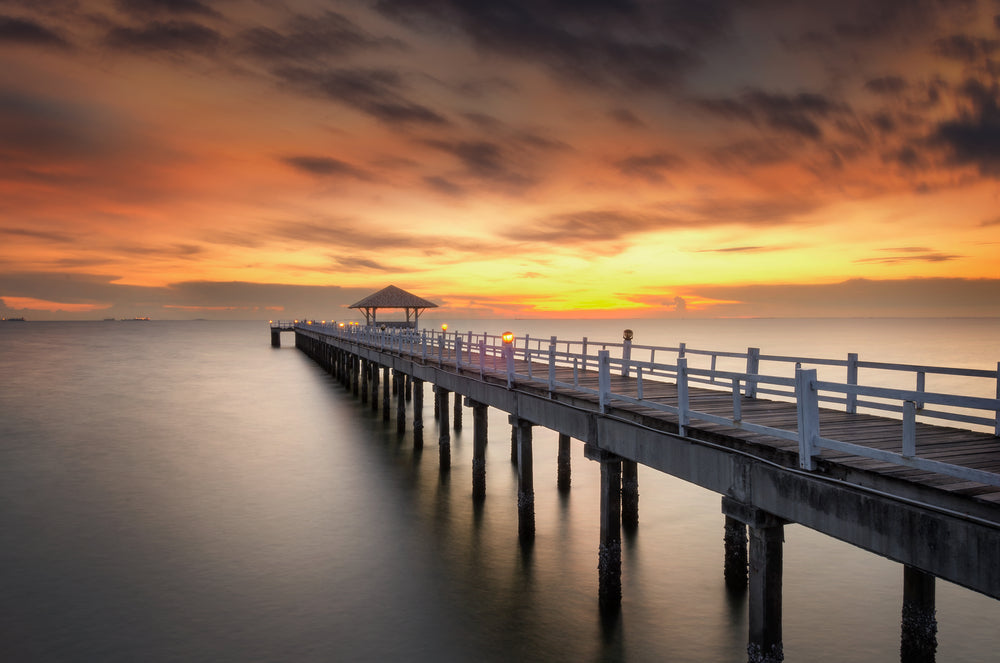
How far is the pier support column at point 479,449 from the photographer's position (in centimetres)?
1927

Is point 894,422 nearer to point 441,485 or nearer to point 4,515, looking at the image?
point 441,485

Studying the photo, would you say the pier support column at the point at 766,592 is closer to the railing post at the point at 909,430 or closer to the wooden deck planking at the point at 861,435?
the wooden deck planking at the point at 861,435

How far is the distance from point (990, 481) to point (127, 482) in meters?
25.8

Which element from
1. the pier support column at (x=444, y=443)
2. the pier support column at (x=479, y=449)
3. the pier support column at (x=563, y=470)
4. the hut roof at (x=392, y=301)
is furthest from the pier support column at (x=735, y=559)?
the hut roof at (x=392, y=301)

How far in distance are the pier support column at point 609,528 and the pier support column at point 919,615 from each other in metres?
4.50

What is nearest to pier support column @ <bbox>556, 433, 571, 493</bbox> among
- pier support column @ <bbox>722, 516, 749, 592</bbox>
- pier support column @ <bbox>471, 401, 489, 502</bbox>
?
pier support column @ <bbox>471, 401, 489, 502</bbox>

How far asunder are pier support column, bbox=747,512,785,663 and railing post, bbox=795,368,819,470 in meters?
1.05

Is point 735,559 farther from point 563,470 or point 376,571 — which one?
point 563,470

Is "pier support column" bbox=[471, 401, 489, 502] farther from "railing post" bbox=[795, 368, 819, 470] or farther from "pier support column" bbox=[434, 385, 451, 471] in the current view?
"railing post" bbox=[795, 368, 819, 470]

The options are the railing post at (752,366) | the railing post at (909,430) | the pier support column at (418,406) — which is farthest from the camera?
the pier support column at (418,406)

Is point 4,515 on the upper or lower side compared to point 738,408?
lower

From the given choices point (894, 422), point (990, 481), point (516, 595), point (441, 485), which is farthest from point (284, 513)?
point (990, 481)

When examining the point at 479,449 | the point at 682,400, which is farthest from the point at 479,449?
the point at 682,400

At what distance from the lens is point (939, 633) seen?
43.4 feet
